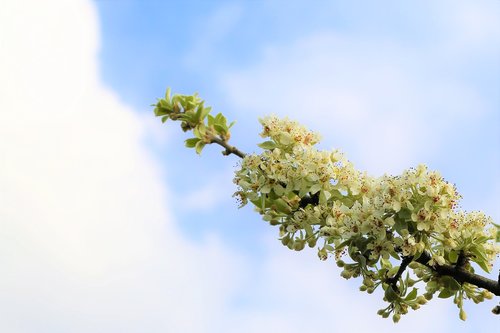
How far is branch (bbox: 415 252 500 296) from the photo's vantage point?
532 centimetres

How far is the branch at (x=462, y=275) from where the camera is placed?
5.32 metres

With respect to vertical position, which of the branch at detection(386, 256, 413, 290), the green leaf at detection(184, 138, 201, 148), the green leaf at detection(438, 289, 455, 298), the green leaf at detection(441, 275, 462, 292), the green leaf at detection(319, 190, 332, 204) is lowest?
the green leaf at detection(441, 275, 462, 292)

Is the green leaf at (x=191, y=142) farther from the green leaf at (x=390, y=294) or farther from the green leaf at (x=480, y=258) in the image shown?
the green leaf at (x=480, y=258)

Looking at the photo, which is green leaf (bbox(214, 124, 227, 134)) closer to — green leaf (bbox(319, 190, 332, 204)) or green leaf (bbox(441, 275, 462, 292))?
green leaf (bbox(319, 190, 332, 204))

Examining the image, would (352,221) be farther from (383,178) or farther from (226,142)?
(226,142)

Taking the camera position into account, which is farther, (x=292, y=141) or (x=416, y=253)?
(x=292, y=141)

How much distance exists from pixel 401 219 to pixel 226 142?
145 cm

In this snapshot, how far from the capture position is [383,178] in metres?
5.40

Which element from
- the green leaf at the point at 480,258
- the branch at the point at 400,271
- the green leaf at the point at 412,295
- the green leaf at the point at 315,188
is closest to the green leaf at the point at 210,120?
the green leaf at the point at 315,188

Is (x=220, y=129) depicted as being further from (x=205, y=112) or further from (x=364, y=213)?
(x=364, y=213)

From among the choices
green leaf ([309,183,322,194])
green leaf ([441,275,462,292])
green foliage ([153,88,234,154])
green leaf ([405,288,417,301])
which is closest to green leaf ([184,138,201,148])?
green foliage ([153,88,234,154])

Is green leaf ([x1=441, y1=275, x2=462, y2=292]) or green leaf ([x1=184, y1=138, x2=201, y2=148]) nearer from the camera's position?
green leaf ([x1=441, y1=275, x2=462, y2=292])

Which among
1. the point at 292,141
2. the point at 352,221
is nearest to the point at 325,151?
the point at 292,141

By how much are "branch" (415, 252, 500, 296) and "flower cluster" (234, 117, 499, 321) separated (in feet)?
0.09
